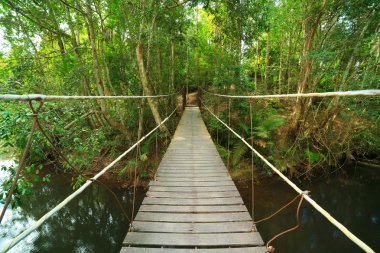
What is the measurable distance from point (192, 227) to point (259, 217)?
431 centimetres

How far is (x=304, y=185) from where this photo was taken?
712 centimetres

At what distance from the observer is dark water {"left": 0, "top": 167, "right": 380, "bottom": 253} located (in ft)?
17.0

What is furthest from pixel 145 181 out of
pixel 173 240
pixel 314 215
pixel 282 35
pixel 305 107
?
pixel 282 35

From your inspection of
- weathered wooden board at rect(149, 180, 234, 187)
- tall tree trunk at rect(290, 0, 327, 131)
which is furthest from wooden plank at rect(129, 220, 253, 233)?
tall tree trunk at rect(290, 0, 327, 131)

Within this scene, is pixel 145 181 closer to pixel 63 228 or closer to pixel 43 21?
pixel 63 228

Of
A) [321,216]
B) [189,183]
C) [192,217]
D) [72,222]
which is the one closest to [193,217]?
[192,217]

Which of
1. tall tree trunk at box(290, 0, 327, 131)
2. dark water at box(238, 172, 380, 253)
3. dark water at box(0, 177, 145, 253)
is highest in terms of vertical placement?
tall tree trunk at box(290, 0, 327, 131)

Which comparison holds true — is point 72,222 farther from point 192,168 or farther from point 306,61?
point 306,61

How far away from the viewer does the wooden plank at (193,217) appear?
2.21m

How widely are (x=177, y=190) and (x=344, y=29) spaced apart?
5301mm

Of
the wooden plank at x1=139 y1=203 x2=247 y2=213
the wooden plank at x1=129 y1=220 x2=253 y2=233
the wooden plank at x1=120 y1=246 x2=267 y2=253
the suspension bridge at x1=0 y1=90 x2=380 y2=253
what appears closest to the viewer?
the suspension bridge at x1=0 y1=90 x2=380 y2=253

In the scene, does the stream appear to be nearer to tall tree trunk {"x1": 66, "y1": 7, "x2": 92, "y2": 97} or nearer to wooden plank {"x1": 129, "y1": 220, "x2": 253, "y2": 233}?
tall tree trunk {"x1": 66, "y1": 7, "x2": 92, "y2": 97}

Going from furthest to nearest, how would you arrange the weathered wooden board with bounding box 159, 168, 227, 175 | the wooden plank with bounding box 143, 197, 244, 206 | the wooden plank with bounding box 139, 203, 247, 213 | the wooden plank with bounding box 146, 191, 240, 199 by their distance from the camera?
the weathered wooden board with bounding box 159, 168, 227, 175
the wooden plank with bounding box 146, 191, 240, 199
the wooden plank with bounding box 143, 197, 244, 206
the wooden plank with bounding box 139, 203, 247, 213

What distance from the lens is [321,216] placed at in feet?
19.0
